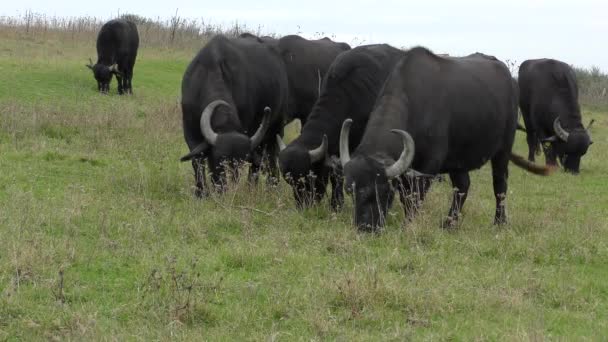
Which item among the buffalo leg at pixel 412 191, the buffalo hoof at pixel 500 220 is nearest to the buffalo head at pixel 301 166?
the buffalo leg at pixel 412 191

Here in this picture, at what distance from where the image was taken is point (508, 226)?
9.37 metres

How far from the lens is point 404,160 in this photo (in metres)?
8.21

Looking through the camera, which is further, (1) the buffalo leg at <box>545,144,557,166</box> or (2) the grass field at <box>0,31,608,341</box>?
(1) the buffalo leg at <box>545,144,557,166</box>

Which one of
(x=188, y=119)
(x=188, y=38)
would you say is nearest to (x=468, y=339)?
(x=188, y=119)

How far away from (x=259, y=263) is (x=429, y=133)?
2.79 m

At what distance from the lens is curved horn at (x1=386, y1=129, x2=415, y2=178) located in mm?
8195

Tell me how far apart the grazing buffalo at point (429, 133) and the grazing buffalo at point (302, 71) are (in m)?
3.65

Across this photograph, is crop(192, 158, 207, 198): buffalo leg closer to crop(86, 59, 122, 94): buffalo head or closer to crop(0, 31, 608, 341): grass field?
crop(0, 31, 608, 341): grass field

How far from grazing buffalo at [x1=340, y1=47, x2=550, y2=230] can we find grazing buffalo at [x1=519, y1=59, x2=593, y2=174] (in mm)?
5952

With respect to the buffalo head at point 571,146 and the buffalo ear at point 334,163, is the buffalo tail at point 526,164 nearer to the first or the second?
the buffalo ear at point 334,163

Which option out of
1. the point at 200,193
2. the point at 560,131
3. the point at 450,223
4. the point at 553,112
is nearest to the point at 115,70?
the point at 553,112

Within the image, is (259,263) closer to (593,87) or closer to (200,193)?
(200,193)

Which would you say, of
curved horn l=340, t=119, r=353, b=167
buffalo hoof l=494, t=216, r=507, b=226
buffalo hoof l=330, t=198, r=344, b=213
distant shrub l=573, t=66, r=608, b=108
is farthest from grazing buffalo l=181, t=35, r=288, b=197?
distant shrub l=573, t=66, r=608, b=108

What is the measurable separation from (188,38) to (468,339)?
30.4 metres
